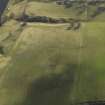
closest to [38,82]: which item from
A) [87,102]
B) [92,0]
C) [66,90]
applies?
[66,90]

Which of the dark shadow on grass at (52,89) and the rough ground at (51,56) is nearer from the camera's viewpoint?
the dark shadow on grass at (52,89)

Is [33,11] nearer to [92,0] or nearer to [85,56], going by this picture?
[92,0]

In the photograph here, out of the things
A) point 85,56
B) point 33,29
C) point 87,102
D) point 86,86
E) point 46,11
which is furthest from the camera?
point 46,11

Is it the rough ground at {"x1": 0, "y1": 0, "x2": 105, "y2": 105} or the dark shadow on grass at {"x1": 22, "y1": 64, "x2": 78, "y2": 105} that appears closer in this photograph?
the dark shadow on grass at {"x1": 22, "y1": 64, "x2": 78, "y2": 105}

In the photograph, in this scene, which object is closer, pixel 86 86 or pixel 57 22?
pixel 86 86

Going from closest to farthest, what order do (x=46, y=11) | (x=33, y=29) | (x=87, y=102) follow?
(x=87, y=102) < (x=33, y=29) < (x=46, y=11)
